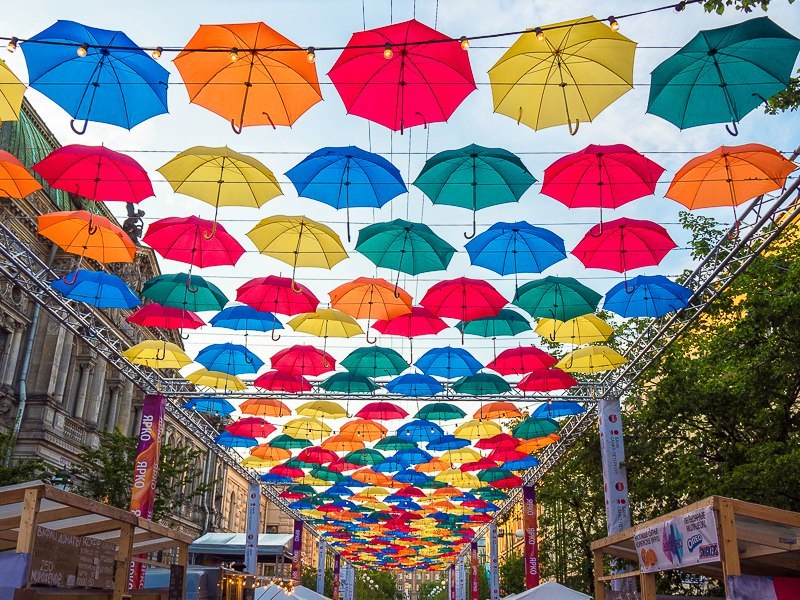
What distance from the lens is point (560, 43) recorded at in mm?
9188

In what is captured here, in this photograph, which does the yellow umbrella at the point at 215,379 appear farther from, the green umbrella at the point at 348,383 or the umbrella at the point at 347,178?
the umbrella at the point at 347,178

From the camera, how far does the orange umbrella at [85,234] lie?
42.8ft

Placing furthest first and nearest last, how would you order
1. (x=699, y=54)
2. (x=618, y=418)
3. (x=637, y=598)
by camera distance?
(x=618, y=418)
(x=637, y=598)
(x=699, y=54)

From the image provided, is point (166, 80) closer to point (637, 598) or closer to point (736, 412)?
point (637, 598)

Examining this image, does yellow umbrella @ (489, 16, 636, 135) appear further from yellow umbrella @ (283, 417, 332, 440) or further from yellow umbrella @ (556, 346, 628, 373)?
yellow umbrella @ (283, 417, 332, 440)

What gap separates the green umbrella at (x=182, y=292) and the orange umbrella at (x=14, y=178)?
3.58 meters

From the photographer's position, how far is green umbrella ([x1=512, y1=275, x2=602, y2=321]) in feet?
47.8

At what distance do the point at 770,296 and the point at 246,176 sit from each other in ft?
36.8

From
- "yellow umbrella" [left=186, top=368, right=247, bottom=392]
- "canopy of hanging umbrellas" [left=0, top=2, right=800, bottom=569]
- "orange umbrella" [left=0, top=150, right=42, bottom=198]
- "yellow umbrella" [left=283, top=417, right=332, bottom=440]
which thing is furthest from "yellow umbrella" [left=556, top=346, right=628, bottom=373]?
"orange umbrella" [left=0, top=150, right=42, bottom=198]

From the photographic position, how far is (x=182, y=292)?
1545 centimetres

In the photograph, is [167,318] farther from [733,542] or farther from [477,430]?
[733,542]

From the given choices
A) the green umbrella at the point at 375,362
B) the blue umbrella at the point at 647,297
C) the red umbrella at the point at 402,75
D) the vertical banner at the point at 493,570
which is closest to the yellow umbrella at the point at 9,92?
the red umbrella at the point at 402,75

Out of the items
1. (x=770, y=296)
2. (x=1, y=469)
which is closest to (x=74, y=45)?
(x=1, y=469)

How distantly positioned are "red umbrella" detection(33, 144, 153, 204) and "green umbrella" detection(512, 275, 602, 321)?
7414mm
